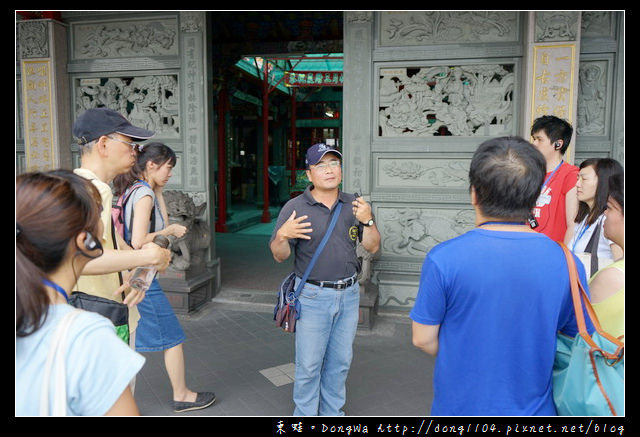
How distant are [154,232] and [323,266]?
1.02 m

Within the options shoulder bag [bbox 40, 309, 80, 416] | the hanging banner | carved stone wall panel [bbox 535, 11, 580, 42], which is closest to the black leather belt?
shoulder bag [bbox 40, 309, 80, 416]

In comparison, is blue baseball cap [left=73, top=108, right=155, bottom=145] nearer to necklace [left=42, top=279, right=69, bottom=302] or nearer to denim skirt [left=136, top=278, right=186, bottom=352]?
denim skirt [left=136, top=278, right=186, bottom=352]

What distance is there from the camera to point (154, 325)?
2.93 meters

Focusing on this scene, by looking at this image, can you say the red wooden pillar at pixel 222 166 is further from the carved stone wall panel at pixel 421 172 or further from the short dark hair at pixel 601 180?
the short dark hair at pixel 601 180

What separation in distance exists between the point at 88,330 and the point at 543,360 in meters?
1.37

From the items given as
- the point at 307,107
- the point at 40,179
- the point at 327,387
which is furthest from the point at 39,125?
the point at 307,107

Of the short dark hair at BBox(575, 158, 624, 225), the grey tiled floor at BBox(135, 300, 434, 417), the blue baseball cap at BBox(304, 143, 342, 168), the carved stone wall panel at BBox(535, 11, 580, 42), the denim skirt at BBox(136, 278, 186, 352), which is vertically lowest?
the grey tiled floor at BBox(135, 300, 434, 417)

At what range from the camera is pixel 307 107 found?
17.5m

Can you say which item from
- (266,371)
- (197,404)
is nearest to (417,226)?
(266,371)

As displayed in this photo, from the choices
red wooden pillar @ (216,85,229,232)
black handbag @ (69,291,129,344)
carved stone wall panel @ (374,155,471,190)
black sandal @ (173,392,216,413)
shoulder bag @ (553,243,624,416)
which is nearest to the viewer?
shoulder bag @ (553,243,624,416)

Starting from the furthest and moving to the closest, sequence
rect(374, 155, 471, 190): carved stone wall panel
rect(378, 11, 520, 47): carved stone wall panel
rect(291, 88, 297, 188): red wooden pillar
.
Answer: rect(291, 88, 297, 188): red wooden pillar → rect(374, 155, 471, 190): carved stone wall panel → rect(378, 11, 520, 47): carved stone wall panel

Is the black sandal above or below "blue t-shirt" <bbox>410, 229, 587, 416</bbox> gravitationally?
below

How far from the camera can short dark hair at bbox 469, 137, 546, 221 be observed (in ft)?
4.85

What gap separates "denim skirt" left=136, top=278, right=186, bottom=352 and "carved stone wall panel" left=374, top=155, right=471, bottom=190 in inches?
112
